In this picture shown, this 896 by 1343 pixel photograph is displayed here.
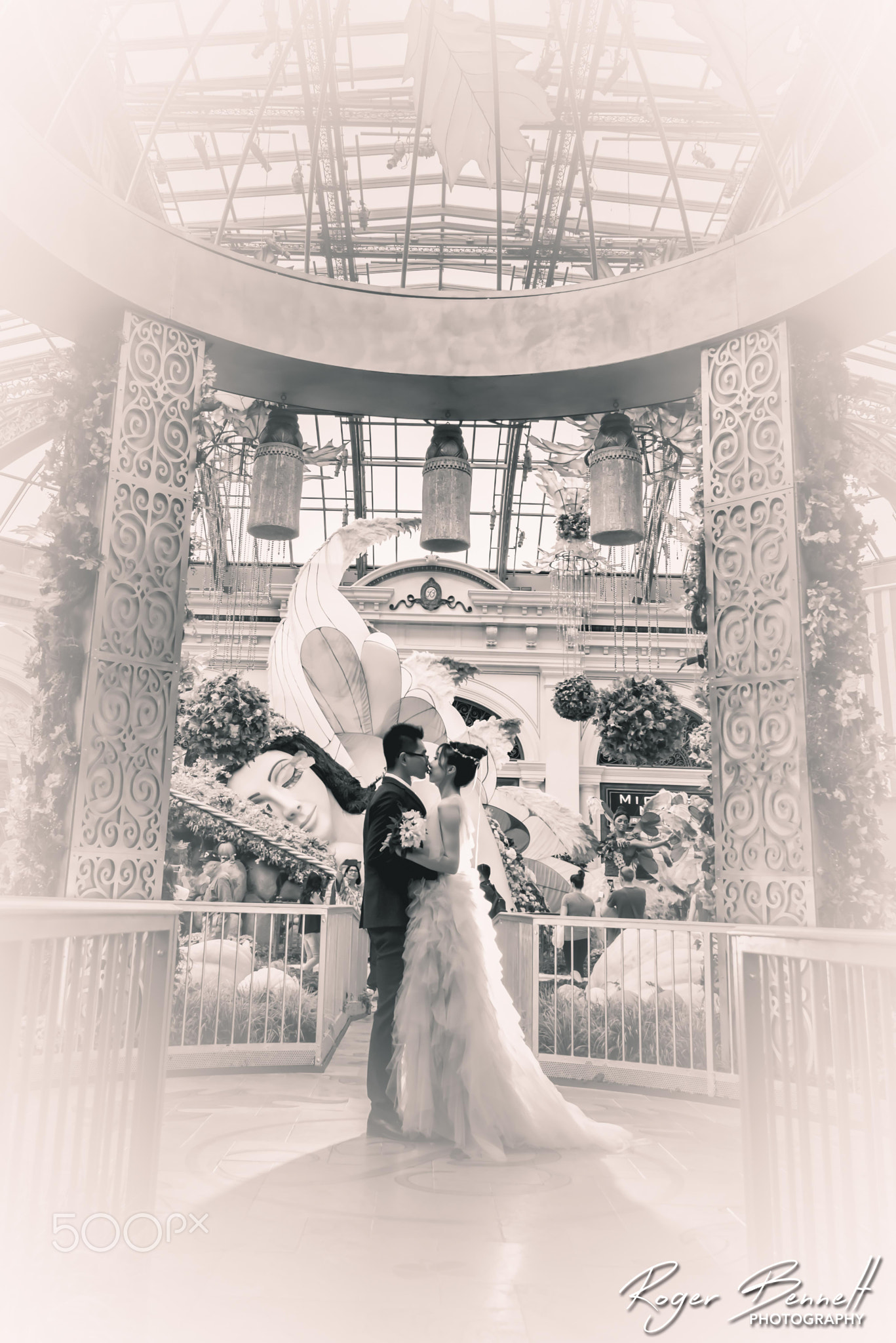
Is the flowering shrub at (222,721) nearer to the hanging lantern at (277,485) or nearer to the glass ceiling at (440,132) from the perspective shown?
the glass ceiling at (440,132)

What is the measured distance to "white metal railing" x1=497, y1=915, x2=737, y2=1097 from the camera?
18.2 feet

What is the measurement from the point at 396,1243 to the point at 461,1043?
4.10 feet

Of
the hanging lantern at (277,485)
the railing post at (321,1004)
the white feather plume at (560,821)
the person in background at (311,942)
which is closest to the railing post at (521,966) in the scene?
the railing post at (321,1004)

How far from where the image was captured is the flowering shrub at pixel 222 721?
7539mm

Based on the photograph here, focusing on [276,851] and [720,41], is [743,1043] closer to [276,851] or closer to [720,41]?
[720,41]

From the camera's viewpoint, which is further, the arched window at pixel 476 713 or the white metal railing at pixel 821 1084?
the arched window at pixel 476 713

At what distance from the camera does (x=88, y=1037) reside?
2.45 metres

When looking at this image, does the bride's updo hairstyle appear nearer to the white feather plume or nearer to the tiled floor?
the tiled floor

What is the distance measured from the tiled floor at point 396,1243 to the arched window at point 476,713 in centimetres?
1535

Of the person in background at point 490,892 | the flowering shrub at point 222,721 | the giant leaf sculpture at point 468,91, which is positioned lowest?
the person in background at point 490,892

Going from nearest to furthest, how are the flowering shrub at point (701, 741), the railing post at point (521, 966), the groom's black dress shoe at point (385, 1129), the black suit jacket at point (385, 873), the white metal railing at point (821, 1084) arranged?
the white metal railing at point (821, 1084), the groom's black dress shoe at point (385, 1129), the black suit jacket at point (385, 873), the flowering shrub at point (701, 741), the railing post at point (521, 966)

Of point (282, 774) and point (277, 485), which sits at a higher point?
point (277, 485)

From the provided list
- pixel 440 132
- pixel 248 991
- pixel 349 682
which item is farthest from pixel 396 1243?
pixel 349 682
